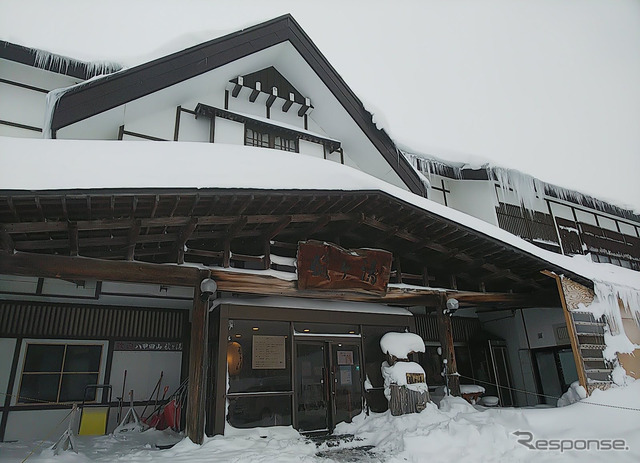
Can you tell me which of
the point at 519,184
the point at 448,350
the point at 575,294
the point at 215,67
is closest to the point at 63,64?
the point at 215,67

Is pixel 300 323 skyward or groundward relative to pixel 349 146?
groundward

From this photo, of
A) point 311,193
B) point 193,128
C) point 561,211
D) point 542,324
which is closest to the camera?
point 311,193

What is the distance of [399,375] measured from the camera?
7.73 metres

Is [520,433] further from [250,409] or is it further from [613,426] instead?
[250,409]

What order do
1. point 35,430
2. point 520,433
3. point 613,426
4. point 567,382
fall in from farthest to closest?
point 567,382 < point 35,430 < point 613,426 < point 520,433

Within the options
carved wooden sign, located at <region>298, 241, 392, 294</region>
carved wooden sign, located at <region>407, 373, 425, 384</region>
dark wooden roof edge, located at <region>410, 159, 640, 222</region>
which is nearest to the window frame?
carved wooden sign, located at <region>298, 241, 392, 294</region>

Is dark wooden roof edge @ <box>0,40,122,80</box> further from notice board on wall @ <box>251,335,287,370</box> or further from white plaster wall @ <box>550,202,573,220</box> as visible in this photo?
white plaster wall @ <box>550,202,573,220</box>

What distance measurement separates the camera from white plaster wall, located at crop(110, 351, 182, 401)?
8.48 metres

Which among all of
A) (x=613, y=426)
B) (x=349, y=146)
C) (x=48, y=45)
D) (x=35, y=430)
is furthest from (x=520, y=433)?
(x=48, y=45)

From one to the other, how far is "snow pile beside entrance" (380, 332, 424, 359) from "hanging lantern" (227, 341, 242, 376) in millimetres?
2975

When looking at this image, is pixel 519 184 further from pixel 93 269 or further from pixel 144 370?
pixel 93 269

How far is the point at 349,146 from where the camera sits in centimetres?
1116

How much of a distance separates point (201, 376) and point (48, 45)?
7210 mm

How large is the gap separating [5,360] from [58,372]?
928 mm
